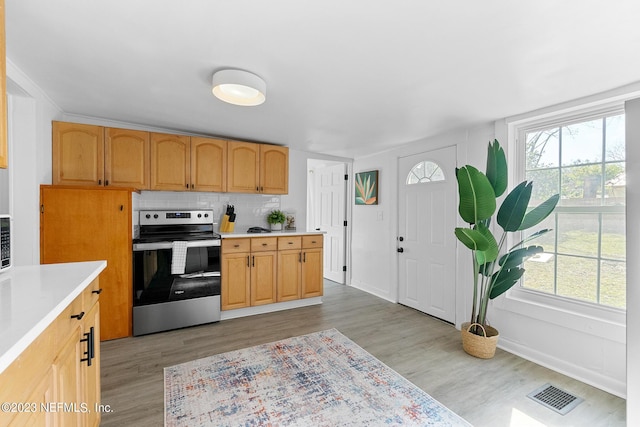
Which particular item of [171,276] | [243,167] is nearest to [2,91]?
[171,276]

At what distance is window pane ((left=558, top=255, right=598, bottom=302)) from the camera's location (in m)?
2.34

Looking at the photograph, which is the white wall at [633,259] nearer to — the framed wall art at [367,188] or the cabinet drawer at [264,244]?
the framed wall art at [367,188]

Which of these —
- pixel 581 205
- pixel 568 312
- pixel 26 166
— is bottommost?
pixel 568 312

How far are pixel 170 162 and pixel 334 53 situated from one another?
2.36m

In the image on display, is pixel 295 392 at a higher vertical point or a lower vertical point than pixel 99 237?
lower

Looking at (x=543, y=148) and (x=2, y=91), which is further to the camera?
(x=543, y=148)

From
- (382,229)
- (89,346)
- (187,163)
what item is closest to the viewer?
(89,346)

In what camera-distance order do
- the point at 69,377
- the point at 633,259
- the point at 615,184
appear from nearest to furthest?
the point at 69,377 → the point at 633,259 → the point at 615,184

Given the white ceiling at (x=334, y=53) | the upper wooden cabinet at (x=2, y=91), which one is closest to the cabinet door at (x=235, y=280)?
the white ceiling at (x=334, y=53)

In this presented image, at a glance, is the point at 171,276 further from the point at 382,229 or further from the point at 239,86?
the point at 382,229

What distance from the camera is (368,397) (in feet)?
6.69

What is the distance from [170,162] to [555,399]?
3981 mm

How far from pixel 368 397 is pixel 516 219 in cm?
179

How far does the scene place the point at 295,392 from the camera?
2.09 m
